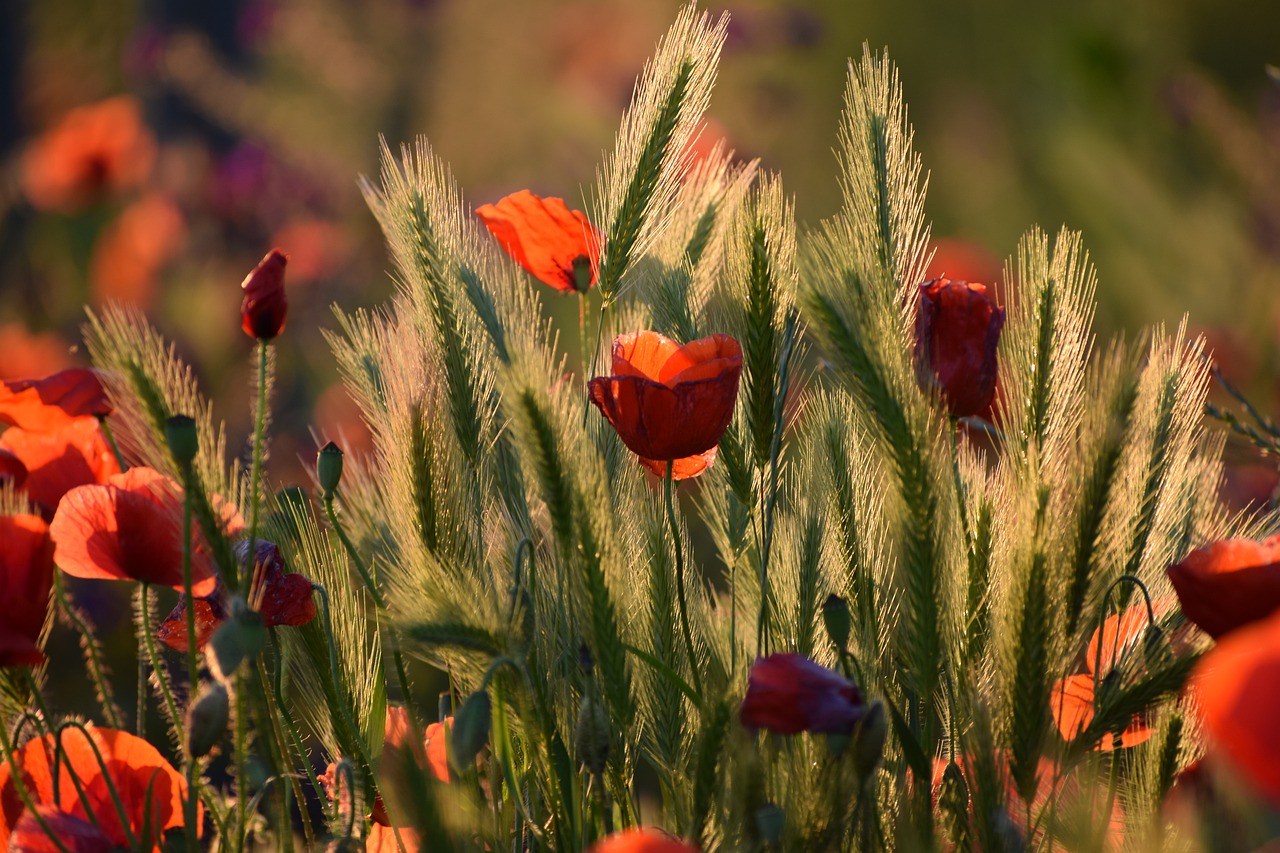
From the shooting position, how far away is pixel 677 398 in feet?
1.92

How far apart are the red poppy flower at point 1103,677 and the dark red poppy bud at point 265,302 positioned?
43cm

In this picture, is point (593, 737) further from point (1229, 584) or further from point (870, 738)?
point (1229, 584)

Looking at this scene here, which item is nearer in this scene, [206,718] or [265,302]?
[206,718]

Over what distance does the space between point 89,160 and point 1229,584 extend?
2.86 metres

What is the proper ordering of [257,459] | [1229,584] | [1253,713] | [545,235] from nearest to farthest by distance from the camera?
[1253,713] < [1229,584] < [257,459] < [545,235]

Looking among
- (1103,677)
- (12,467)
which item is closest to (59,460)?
(12,467)

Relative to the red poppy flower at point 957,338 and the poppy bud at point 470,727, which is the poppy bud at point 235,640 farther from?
the red poppy flower at point 957,338

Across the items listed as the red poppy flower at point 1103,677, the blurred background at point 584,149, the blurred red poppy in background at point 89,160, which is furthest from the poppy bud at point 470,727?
the blurred red poppy in background at point 89,160

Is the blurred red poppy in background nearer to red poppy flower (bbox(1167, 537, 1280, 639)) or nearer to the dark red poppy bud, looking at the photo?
the dark red poppy bud

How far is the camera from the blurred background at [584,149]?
2555 millimetres

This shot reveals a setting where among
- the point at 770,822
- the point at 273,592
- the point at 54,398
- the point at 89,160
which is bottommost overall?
the point at 770,822

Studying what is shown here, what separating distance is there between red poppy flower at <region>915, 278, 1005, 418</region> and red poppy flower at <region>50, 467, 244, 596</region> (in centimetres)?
36

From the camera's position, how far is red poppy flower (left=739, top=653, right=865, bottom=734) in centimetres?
51

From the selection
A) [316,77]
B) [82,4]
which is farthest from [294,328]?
[82,4]
